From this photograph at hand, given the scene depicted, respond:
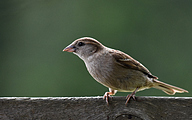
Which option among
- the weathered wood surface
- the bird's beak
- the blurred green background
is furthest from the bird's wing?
the blurred green background

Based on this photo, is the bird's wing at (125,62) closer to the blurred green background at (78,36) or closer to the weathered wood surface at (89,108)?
the weathered wood surface at (89,108)

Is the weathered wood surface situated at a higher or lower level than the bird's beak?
lower

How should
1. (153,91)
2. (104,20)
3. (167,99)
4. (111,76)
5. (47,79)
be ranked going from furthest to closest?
(104,20)
(47,79)
(153,91)
(111,76)
(167,99)

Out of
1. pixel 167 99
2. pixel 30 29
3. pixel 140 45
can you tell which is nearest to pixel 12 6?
pixel 30 29

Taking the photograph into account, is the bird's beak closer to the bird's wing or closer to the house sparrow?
the house sparrow

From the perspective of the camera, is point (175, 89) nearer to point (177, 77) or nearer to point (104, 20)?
point (177, 77)

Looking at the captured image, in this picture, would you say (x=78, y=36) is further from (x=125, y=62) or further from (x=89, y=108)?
(x=89, y=108)
